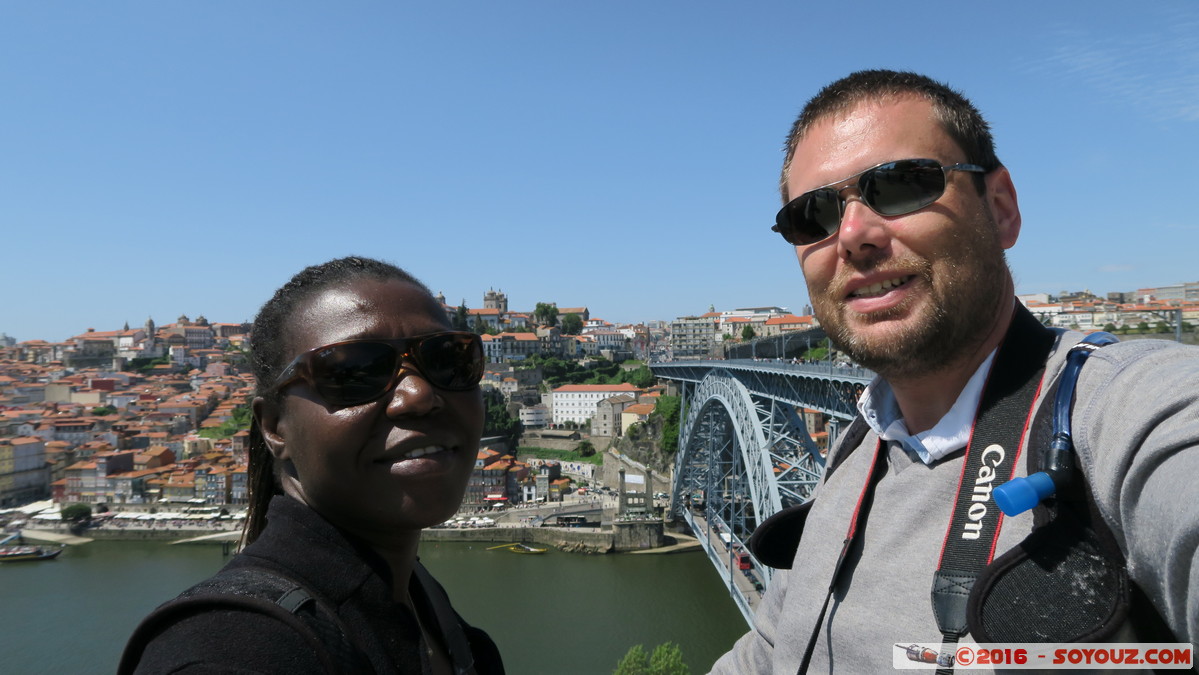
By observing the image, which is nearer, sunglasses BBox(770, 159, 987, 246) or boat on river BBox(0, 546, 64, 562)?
sunglasses BBox(770, 159, 987, 246)

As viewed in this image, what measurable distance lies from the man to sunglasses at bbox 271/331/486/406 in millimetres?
386

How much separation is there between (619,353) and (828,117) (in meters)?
43.4

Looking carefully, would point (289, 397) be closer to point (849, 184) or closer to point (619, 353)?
point (849, 184)

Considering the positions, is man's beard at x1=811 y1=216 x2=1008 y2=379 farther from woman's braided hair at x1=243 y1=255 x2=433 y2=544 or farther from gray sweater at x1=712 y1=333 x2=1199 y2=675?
woman's braided hair at x1=243 y1=255 x2=433 y2=544

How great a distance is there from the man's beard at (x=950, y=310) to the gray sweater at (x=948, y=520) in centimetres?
7

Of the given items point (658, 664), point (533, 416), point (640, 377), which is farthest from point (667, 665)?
point (640, 377)

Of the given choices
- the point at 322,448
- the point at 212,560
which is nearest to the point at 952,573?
the point at 322,448

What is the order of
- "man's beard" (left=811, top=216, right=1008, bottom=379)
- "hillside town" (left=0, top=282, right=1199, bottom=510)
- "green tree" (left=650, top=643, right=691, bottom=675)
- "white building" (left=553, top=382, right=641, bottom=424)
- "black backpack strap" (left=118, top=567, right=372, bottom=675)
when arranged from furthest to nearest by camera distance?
"white building" (left=553, top=382, right=641, bottom=424), "hillside town" (left=0, top=282, right=1199, bottom=510), "green tree" (left=650, top=643, right=691, bottom=675), "man's beard" (left=811, top=216, right=1008, bottom=379), "black backpack strap" (left=118, top=567, right=372, bottom=675)

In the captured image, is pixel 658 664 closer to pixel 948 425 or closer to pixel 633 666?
pixel 633 666

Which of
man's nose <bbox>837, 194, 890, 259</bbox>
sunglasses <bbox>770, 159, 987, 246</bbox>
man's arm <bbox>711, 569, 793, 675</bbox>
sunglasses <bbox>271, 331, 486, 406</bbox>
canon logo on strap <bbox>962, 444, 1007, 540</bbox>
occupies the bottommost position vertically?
man's arm <bbox>711, 569, 793, 675</bbox>

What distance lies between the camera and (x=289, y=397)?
0.69 metres

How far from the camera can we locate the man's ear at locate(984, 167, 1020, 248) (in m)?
0.68

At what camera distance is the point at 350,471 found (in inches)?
25.7

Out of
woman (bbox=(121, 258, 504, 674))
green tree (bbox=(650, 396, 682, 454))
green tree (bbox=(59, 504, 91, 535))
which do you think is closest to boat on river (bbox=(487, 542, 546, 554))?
green tree (bbox=(650, 396, 682, 454))
